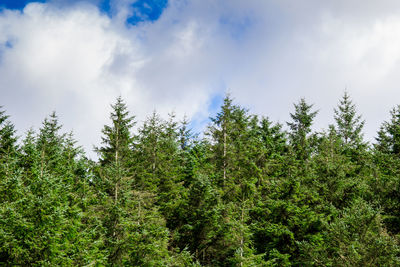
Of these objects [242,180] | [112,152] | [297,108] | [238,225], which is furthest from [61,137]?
[297,108]

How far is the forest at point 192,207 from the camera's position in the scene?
14750 mm

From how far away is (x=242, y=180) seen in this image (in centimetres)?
2356

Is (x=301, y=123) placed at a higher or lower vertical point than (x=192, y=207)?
higher

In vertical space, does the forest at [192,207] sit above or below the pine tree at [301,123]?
below

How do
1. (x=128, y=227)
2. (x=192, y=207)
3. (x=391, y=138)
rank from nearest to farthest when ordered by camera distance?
(x=128, y=227) < (x=192, y=207) < (x=391, y=138)

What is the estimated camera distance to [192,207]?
860 inches

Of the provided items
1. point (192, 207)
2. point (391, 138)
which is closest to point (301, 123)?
point (391, 138)

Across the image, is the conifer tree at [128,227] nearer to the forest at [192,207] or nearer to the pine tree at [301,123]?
the forest at [192,207]

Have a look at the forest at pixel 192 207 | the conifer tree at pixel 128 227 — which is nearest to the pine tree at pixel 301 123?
the forest at pixel 192 207

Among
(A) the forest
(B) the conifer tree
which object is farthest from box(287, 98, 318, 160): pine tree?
(B) the conifer tree

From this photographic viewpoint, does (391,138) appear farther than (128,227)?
Yes

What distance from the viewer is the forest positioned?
14750mm

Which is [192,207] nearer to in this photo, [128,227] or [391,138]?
[128,227]

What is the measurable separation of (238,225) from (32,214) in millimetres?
11133
